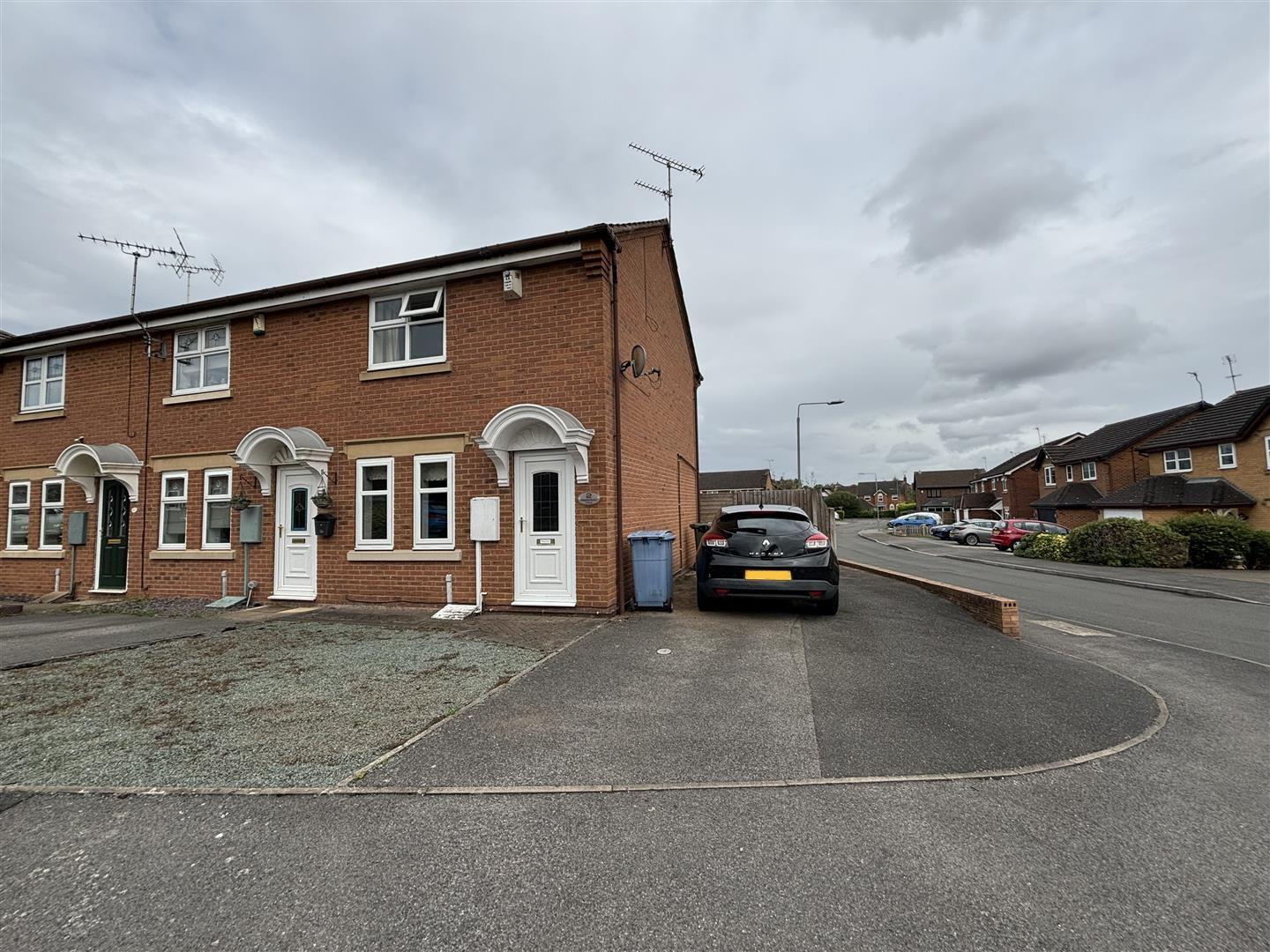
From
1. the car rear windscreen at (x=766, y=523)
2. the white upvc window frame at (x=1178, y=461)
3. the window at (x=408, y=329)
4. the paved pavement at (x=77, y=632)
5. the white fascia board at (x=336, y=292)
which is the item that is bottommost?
the paved pavement at (x=77, y=632)

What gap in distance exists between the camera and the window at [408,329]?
8.97m

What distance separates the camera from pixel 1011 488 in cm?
5153

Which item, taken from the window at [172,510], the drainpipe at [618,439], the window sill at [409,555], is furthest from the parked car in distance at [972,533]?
the window at [172,510]

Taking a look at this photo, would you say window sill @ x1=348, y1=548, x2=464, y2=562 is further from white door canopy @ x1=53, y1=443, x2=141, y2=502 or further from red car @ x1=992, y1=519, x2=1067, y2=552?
red car @ x1=992, y1=519, x2=1067, y2=552

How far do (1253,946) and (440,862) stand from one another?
3036mm

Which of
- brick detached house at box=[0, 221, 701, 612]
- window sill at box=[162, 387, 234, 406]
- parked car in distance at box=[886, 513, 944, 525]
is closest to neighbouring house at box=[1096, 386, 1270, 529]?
parked car in distance at box=[886, 513, 944, 525]

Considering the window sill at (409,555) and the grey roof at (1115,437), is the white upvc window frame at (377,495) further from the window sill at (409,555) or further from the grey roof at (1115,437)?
the grey roof at (1115,437)

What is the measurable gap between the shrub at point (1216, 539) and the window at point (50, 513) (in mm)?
30026

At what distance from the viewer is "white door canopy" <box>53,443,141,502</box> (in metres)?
10.3

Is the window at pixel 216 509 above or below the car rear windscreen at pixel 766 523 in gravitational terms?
above

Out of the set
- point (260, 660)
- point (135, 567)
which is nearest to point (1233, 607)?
point (260, 660)

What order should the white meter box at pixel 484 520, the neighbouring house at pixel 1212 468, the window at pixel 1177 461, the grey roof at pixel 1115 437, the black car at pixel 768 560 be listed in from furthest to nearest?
the grey roof at pixel 1115 437
the window at pixel 1177 461
the neighbouring house at pixel 1212 468
the white meter box at pixel 484 520
the black car at pixel 768 560

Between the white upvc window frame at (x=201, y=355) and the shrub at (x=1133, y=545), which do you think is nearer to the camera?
the white upvc window frame at (x=201, y=355)

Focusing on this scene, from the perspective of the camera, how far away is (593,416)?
8.02m
